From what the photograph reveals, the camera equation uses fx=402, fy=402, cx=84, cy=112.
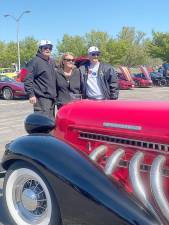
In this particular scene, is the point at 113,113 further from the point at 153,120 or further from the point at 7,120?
the point at 7,120

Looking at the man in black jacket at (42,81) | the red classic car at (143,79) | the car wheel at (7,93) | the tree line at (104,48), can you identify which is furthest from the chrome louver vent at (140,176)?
the tree line at (104,48)

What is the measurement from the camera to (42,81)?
A: 20.5 feet

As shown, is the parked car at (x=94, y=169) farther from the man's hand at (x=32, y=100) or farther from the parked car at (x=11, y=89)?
the parked car at (x=11, y=89)

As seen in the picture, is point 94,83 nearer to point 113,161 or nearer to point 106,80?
point 106,80

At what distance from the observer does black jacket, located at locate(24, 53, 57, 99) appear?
20.3 ft

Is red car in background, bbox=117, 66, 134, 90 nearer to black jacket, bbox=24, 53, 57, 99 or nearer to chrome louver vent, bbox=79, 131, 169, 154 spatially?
black jacket, bbox=24, 53, 57, 99

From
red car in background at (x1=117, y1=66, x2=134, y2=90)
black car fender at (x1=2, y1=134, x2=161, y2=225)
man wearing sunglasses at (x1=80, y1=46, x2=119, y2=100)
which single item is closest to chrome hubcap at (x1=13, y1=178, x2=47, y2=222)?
black car fender at (x1=2, y1=134, x2=161, y2=225)

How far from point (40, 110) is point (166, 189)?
3567 mm

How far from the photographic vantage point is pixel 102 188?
2990 millimetres

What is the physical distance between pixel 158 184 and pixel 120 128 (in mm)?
660

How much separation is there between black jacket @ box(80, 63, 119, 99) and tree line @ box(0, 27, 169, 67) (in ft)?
130

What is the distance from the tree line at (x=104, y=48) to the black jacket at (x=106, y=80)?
130ft

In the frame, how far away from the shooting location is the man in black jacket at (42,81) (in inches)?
243

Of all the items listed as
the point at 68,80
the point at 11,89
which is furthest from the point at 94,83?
the point at 11,89
